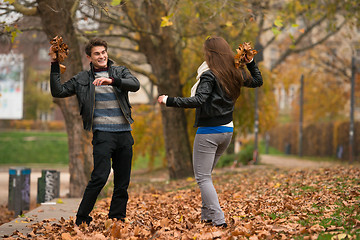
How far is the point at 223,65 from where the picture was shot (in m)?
5.31

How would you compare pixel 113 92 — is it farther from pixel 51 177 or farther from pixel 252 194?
pixel 51 177

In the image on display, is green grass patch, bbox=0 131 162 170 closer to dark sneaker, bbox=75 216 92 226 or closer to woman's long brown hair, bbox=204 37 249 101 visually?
dark sneaker, bbox=75 216 92 226

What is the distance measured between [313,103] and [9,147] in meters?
21.7

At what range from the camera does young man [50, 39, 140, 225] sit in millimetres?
5430

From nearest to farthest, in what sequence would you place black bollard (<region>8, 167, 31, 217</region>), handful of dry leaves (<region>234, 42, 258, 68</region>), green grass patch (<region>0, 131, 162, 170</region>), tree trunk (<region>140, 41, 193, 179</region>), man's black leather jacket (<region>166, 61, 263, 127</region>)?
man's black leather jacket (<region>166, 61, 263, 127</region>), handful of dry leaves (<region>234, 42, 258, 68</region>), black bollard (<region>8, 167, 31, 217</region>), tree trunk (<region>140, 41, 193, 179</region>), green grass patch (<region>0, 131, 162, 170</region>)

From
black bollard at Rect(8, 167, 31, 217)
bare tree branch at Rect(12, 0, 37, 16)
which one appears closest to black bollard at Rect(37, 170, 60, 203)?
black bollard at Rect(8, 167, 31, 217)

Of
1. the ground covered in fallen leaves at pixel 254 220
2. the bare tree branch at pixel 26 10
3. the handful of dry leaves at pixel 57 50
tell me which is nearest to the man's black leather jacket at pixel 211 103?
the ground covered in fallen leaves at pixel 254 220

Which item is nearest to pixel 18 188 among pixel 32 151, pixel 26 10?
pixel 26 10

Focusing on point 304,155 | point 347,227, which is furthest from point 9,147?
point 347,227

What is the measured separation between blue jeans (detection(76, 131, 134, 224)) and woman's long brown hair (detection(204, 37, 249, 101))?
113 centimetres

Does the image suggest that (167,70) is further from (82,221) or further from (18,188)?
(82,221)

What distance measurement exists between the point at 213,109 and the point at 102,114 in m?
1.15

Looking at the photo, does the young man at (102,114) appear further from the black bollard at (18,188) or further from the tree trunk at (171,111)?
the tree trunk at (171,111)

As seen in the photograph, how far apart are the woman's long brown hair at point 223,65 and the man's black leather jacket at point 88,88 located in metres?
0.79
